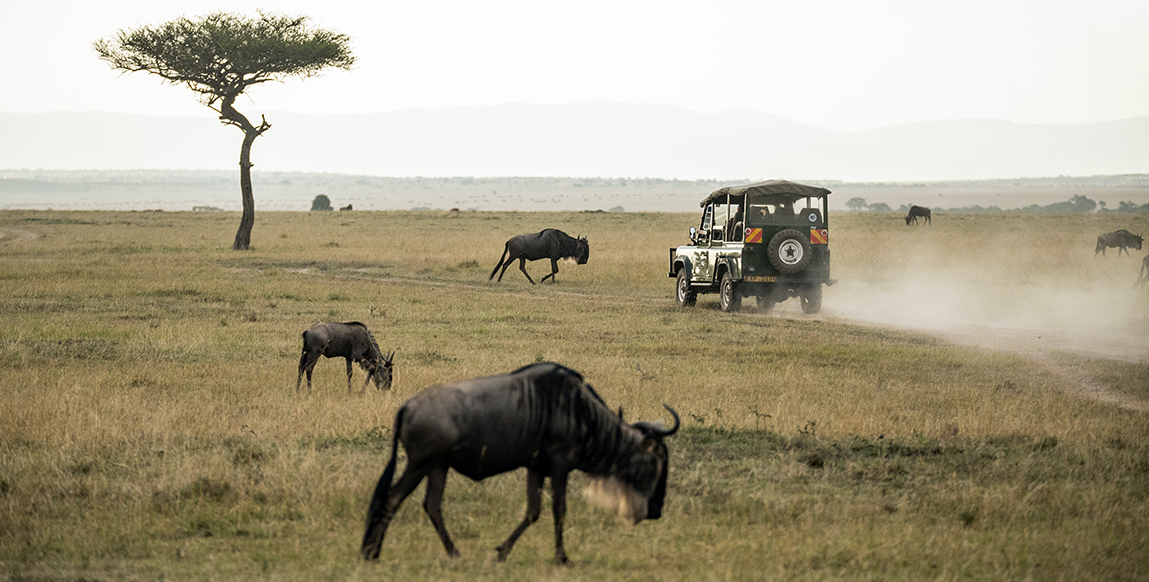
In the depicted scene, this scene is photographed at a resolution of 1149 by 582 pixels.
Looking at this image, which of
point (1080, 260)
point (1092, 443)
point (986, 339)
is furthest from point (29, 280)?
point (1080, 260)

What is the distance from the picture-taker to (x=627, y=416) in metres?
10.4

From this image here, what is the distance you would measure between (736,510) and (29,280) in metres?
23.3

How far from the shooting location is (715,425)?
411 inches

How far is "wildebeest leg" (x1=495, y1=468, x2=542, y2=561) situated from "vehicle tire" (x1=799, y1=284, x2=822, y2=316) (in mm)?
16901

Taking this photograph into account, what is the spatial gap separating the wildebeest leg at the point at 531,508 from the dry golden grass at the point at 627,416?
132mm

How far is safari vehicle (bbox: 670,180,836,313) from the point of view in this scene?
2158 cm

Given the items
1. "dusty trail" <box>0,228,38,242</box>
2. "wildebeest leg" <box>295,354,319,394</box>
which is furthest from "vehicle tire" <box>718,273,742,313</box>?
"dusty trail" <box>0,228,38,242</box>

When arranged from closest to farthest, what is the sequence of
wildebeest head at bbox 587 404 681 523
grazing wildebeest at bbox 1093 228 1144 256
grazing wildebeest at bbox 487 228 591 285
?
wildebeest head at bbox 587 404 681 523, grazing wildebeest at bbox 487 228 591 285, grazing wildebeest at bbox 1093 228 1144 256

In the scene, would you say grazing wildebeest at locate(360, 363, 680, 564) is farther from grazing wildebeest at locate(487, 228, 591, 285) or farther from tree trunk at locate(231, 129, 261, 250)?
tree trunk at locate(231, 129, 261, 250)

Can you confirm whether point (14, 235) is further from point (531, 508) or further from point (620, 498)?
point (620, 498)

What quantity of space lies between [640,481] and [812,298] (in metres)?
16.9

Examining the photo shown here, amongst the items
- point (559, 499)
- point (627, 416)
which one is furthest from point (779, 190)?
point (559, 499)

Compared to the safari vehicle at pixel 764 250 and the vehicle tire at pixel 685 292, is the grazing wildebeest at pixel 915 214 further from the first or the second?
the vehicle tire at pixel 685 292

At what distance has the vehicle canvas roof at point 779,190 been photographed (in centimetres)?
2202
